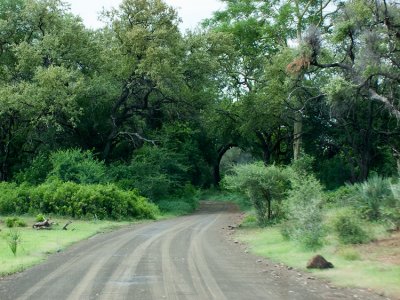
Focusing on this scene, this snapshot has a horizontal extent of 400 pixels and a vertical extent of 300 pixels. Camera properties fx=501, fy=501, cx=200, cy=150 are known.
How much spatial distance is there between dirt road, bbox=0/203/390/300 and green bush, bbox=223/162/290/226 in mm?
6062

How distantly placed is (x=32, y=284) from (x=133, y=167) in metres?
27.3

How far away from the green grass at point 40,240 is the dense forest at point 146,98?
4706 millimetres

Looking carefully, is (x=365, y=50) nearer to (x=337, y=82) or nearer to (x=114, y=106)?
(x=337, y=82)

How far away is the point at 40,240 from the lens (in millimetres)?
18344

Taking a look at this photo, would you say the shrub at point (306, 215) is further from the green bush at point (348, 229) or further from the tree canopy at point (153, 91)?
the tree canopy at point (153, 91)

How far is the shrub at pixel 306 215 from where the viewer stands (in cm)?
1518

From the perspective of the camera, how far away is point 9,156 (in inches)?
1711

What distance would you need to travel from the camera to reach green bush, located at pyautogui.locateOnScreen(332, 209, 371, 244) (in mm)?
15203

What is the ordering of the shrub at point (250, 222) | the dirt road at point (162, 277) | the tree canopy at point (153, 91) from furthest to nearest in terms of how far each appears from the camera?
the tree canopy at point (153, 91), the shrub at point (250, 222), the dirt road at point (162, 277)

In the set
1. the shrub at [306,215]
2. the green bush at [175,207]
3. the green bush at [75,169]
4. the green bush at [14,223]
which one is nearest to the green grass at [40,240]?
the green bush at [14,223]

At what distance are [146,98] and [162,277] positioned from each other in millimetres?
29981

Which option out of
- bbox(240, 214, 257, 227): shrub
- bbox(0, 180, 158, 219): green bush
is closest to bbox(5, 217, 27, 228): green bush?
bbox(0, 180, 158, 219): green bush

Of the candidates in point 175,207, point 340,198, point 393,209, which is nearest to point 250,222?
point 340,198

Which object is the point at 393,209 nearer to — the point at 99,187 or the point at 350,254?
the point at 350,254
